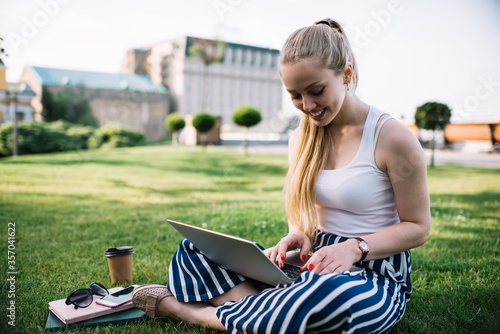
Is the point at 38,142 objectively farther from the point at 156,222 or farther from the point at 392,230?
the point at 392,230

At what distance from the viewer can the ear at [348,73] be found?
5.55 ft

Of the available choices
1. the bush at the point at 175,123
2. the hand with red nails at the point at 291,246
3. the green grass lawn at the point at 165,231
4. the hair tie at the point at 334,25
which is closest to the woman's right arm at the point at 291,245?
the hand with red nails at the point at 291,246

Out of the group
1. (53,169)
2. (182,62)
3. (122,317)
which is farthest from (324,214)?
(182,62)

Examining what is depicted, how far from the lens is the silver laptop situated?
57.9 inches

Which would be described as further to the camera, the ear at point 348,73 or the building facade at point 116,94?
the building facade at point 116,94

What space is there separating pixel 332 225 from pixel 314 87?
2.16ft

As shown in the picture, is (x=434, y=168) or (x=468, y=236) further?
(x=434, y=168)

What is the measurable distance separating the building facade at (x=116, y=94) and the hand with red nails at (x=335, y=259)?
134ft

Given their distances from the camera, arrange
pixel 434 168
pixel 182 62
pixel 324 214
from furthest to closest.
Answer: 1. pixel 182 62
2. pixel 434 168
3. pixel 324 214

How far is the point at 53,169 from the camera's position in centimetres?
983

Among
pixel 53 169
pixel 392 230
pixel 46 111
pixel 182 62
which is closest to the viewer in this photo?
pixel 392 230

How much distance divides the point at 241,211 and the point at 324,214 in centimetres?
299

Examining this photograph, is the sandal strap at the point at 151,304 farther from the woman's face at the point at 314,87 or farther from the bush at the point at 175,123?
the bush at the point at 175,123

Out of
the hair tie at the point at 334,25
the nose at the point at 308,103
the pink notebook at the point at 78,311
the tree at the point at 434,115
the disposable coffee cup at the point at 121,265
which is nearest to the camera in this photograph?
the nose at the point at 308,103
